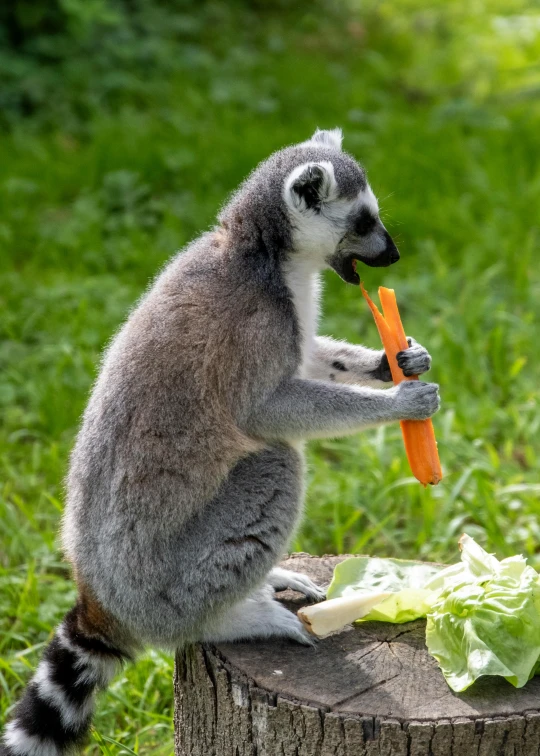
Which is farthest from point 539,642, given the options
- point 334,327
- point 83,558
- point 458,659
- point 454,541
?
point 334,327

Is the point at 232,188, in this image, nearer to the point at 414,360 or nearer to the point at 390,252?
the point at 390,252

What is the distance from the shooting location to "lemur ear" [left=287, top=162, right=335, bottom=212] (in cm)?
322

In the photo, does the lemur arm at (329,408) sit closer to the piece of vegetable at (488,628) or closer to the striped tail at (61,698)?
the piece of vegetable at (488,628)

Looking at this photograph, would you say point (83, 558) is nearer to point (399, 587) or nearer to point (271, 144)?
point (399, 587)

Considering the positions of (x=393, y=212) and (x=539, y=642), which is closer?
(x=539, y=642)

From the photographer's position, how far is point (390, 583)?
3199 millimetres

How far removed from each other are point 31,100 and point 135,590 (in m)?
6.58

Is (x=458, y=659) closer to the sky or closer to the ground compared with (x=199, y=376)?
closer to the ground

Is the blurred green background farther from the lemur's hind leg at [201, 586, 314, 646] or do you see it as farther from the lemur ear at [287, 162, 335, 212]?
the lemur ear at [287, 162, 335, 212]

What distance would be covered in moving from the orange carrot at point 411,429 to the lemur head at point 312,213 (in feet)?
0.61

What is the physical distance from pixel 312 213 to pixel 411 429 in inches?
32.3

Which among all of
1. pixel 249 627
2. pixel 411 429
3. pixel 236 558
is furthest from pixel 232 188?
pixel 249 627

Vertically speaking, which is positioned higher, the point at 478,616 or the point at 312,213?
the point at 312,213

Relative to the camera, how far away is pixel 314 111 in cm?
893
